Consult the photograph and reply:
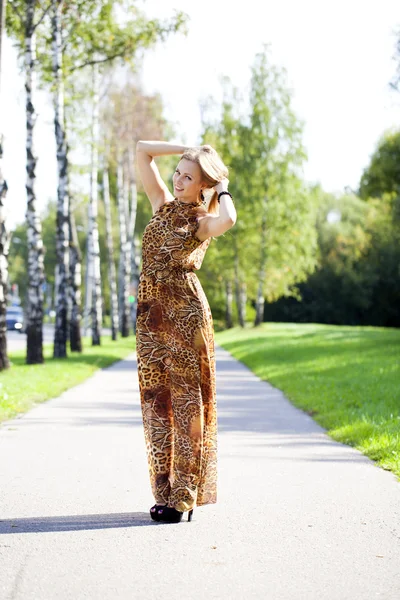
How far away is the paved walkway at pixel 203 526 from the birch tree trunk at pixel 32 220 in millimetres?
10627

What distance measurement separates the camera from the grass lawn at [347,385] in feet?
34.9

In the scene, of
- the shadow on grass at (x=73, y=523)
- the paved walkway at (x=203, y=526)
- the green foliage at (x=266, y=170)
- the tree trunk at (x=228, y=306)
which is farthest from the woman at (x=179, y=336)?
the tree trunk at (x=228, y=306)

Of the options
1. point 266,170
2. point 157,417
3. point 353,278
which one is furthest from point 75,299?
point 353,278

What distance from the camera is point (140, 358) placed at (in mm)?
6383

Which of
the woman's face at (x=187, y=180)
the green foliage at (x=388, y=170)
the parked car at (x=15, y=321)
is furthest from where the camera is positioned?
the parked car at (x=15, y=321)

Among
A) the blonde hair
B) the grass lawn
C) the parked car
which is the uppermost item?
the blonde hair

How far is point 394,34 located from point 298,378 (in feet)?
40.9

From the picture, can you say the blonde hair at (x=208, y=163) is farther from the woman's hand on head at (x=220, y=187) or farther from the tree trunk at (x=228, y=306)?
the tree trunk at (x=228, y=306)

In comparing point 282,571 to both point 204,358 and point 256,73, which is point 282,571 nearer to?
point 204,358

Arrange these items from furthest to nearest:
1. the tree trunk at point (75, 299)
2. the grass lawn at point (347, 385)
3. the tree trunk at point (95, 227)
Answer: the tree trunk at point (95, 227) → the tree trunk at point (75, 299) → the grass lawn at point (347, 385)

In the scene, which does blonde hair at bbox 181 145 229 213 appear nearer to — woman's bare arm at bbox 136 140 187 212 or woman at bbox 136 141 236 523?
woman at bbox 136 141 236 523

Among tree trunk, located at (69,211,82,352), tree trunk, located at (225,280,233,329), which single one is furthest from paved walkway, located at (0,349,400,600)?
tree trunk, located at (225,280,233,329)

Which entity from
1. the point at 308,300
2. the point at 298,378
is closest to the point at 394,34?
the point at 298,378

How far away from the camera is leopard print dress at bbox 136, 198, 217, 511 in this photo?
6289 mm
